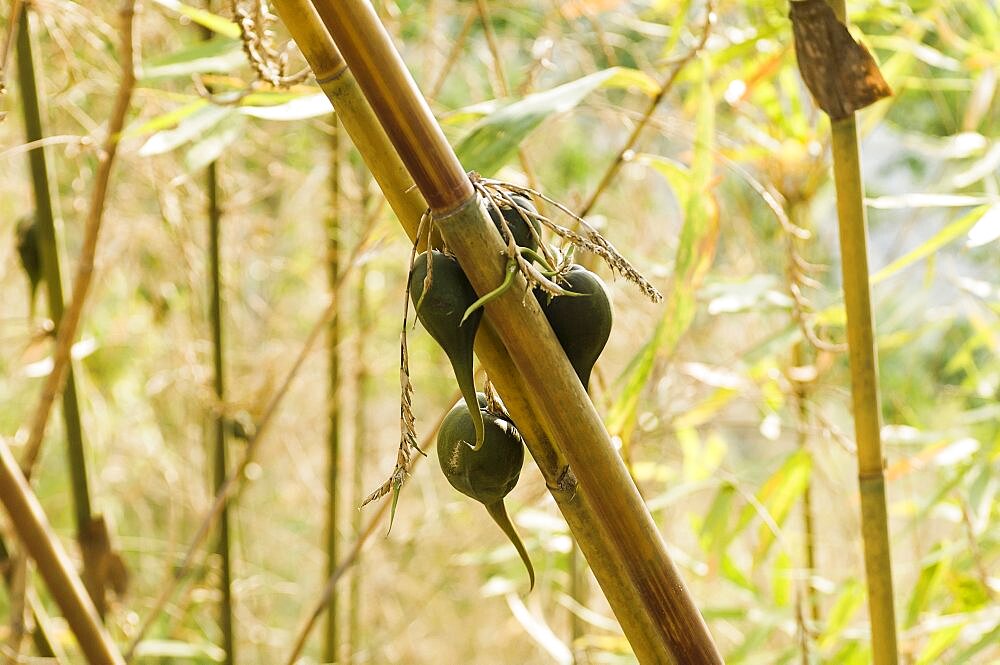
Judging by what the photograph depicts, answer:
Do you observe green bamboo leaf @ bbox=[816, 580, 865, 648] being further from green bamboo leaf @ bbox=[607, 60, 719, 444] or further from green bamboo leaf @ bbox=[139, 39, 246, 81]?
green bamboo leaf @ bbox=[139, 39, 246, 81]

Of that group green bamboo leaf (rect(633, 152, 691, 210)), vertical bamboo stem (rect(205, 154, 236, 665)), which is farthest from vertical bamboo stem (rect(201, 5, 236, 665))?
green bamboo leaf (rect(633, 152, 691, 210))

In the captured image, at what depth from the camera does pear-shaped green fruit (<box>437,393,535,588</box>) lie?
0.83 ft

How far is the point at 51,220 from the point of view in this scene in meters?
0.53

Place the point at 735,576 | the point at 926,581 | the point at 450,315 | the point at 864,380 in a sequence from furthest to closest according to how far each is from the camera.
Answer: the point at 735,576 → the point at 926,581 → the point at 864,380 → the point at 450,315

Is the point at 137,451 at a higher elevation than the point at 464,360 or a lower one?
lower

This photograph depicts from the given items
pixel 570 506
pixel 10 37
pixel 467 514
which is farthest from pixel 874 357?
pixel 467 514

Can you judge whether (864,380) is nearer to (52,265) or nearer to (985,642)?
(985,642)

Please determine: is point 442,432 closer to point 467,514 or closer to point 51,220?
point 51,220

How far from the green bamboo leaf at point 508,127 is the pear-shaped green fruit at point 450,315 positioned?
13cm

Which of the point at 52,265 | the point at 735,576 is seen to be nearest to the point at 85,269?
the point at 52,265

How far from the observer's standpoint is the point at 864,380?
1.18 ft

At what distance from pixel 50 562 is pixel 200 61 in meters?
0.25

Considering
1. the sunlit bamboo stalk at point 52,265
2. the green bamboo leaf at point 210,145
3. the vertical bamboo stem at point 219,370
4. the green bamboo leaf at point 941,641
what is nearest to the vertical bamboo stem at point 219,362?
the vertical bamboo stem at point 219,370

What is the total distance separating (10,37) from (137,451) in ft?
3.57
